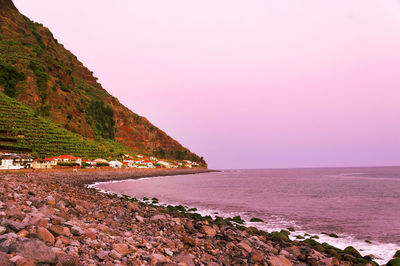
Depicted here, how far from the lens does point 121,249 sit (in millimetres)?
7008

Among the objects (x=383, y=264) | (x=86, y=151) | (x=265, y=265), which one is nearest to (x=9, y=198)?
(x=265, y=265)

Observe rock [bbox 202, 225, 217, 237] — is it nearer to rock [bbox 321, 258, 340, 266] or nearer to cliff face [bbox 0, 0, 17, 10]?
rock [bbox 321, 258, 340, 266]

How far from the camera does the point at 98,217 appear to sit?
38.4 ft

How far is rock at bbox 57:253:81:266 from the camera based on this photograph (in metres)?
5.09

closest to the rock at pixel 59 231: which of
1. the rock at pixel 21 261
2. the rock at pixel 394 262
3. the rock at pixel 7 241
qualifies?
the rock at pixel 7 241

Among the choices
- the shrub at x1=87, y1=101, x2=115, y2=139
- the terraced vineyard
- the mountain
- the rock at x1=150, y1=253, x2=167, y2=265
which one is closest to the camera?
the rock at x1=150, y1=253, x2=167, y2=265

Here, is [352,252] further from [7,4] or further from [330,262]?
[7,4]

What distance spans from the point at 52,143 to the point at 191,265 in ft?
273

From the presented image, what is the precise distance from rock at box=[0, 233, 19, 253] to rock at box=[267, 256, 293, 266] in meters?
8.78

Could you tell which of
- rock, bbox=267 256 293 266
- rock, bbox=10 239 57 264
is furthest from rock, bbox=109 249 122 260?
rock, bbox=267 256 293 266

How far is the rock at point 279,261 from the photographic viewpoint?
956 centimetres

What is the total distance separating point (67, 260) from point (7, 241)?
135 cm

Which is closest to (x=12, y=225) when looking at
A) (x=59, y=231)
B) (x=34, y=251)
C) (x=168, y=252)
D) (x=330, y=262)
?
(x=59, y=231)

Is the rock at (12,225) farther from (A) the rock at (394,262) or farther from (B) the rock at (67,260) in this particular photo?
(A) the rock at (394,262)
